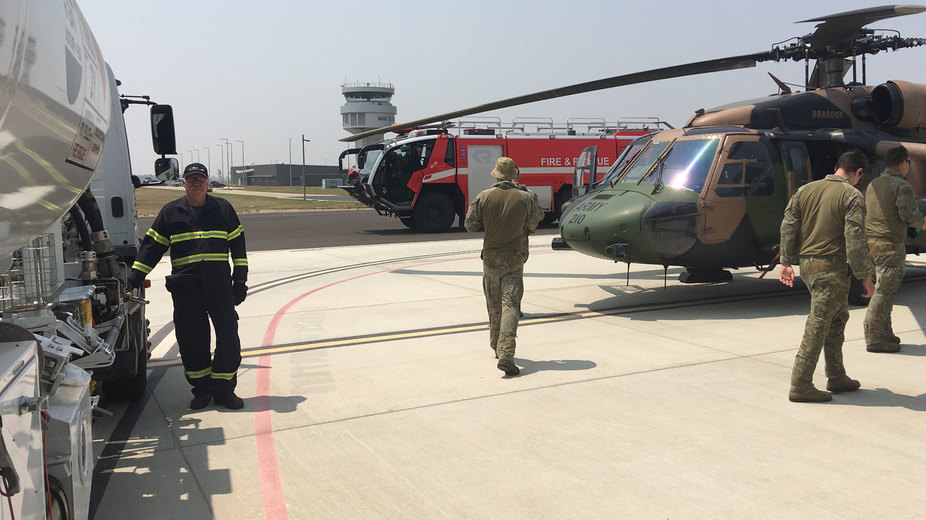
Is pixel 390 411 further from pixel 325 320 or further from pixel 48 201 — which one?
pixel 325 320

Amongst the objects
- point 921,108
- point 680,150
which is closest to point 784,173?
point 680,150

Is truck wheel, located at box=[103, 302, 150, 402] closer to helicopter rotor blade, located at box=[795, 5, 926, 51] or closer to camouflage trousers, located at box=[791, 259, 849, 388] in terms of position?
camouflage trousers, located at box=[791, 259, 849, 388]

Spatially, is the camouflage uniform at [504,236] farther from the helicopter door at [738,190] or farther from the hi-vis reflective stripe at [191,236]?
the helicopter door at [738,190]

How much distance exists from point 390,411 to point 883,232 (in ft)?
15.1

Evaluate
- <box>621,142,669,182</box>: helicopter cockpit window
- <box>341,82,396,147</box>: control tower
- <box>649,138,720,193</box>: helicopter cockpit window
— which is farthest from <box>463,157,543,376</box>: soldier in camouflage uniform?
<box>341,82,396,147</box>: control tower

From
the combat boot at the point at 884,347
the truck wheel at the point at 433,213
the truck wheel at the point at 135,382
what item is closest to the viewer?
the truck wheel at the point at 135,382

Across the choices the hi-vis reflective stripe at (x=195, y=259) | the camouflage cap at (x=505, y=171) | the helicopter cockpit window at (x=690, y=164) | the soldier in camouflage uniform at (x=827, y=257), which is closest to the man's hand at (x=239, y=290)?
the hi-vis reflective stripe at (x=195, y=259)

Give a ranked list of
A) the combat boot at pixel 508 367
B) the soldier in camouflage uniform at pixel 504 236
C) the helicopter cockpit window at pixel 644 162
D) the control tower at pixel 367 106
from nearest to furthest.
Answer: the combat boot at pixel 508 367, the soldier in camouflage uniform at pixel 504 236, the helicopter cockpit window at pixel 644 162, the control tower at pixel 367 106

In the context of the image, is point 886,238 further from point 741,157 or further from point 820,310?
point 741,157

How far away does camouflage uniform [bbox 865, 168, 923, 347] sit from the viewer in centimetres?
648

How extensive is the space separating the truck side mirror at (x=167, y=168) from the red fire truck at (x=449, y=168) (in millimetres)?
14435

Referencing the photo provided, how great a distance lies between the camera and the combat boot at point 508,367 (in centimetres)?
613

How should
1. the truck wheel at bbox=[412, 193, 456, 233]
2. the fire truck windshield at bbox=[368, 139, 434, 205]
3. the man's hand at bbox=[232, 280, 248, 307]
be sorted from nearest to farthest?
1. the man's hand at bbox=[232, 280, 248, 307]
2. the fire truck windshield at bbox=[368, 139, 434, 205]
3. the truck wheel at bbox=[412, 193, 456, 233]

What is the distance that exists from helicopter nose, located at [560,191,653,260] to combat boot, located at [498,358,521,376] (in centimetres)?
282
